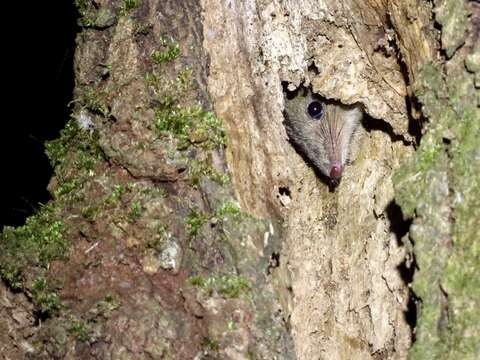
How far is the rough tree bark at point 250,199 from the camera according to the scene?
2.90 m

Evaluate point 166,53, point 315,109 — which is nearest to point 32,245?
point 166,53

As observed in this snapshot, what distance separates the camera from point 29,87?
370 centimetres

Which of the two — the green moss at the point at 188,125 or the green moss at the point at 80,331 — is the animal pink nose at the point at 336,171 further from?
the green moss at the point at 80,331

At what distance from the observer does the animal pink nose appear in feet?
12.5

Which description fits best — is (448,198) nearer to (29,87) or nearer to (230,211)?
(230,211)

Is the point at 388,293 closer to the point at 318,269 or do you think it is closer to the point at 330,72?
the point at 318,269

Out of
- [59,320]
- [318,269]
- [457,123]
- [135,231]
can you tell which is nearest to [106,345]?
[59,320]

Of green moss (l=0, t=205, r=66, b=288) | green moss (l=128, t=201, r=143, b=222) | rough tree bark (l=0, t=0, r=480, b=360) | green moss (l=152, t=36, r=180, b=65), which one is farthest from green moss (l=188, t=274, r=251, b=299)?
green moss (l=152, t=36, r=180, b=65)

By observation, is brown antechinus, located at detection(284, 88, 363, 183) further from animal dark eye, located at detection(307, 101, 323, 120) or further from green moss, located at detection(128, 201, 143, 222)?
green moss, located at detection(128, 201, 143, 222)

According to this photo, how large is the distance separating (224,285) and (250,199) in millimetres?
455

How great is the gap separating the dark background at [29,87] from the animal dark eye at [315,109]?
1334 millimetres

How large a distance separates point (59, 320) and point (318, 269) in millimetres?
1266

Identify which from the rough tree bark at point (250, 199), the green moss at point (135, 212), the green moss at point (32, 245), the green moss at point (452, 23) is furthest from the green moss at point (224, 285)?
the green moss at point (452, 23)

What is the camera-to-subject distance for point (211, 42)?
11.0 feet
